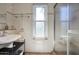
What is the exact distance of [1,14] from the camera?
3.58 ft

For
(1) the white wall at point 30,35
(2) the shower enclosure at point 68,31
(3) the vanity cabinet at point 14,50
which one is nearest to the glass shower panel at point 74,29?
(2) the shower enclosure at point 68,31

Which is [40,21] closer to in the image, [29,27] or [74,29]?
[29,27]

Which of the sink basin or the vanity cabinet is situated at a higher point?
the sink basin

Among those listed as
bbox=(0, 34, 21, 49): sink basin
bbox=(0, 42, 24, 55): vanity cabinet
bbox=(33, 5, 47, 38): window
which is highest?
bbox=(33, 5, 47, 38): window

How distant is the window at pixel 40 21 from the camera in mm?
1125

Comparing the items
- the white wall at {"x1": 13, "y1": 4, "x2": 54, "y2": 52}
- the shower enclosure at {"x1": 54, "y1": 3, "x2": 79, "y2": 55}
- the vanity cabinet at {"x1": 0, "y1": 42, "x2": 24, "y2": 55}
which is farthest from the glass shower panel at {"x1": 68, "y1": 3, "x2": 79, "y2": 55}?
the vanity cabinet at {"x1": 0, "y1": 42, "x2": 24, "y2": 55}

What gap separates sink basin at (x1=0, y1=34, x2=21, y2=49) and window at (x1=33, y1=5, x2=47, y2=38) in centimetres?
19

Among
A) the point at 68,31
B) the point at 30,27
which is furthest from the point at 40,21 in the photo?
the point at 68,31

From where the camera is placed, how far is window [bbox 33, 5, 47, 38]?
3.69ft

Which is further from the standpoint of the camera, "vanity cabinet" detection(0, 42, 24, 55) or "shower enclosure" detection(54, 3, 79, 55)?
"shower enclosure" detection(54, 3, 79, 55)

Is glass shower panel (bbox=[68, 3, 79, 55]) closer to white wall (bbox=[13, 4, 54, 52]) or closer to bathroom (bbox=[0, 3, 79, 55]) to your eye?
bathroom (bbox=[0, 3, 79, 55])

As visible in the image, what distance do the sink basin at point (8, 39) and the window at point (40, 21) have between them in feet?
0.62

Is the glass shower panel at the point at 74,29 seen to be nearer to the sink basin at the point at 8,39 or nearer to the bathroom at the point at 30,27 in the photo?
the bathroom at the point at 30,27

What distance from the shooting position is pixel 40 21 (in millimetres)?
1147
